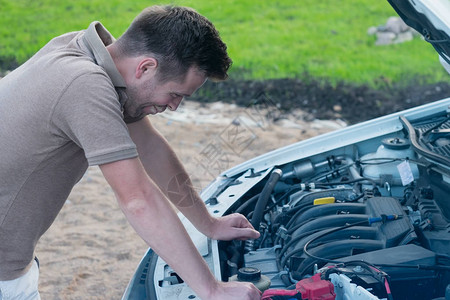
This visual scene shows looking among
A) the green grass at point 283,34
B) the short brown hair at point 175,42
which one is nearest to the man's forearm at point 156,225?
the short brown hair at point 175,42

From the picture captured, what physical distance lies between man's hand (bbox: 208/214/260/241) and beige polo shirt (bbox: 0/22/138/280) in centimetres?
64

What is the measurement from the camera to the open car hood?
218cm

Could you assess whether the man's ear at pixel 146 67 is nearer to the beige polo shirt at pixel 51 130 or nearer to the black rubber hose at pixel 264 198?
the beige polo shirt at pixel 51 130

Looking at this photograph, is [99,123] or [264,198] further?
[264,198]

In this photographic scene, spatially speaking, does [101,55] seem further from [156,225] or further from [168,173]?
[168,173]

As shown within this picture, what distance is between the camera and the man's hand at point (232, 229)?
→ 2.50m

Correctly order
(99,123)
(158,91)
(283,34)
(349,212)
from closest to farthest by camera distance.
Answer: (99,123) → (158,91) → (349,212) → (283,34)

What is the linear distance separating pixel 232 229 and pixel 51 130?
3.04 feet

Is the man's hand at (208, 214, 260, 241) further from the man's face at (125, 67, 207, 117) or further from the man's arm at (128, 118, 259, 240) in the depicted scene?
the man's face at (125, 67, 207, 117)

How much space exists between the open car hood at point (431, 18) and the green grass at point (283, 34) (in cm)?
486

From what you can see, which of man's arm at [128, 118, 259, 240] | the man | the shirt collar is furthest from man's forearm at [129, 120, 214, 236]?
the shirt collar

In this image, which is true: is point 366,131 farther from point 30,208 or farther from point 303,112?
point 303,112

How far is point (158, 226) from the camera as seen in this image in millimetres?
1866

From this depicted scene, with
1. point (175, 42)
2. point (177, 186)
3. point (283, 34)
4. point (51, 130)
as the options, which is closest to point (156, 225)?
point (51, 130)
